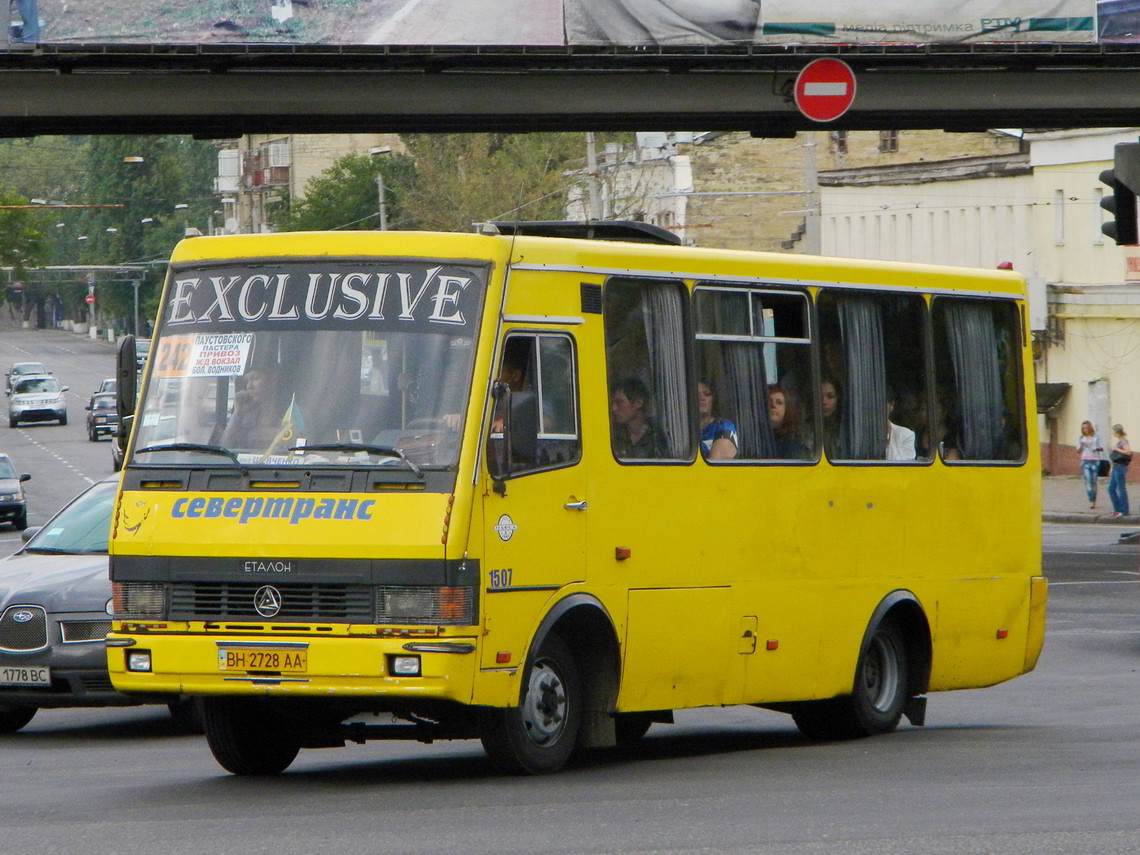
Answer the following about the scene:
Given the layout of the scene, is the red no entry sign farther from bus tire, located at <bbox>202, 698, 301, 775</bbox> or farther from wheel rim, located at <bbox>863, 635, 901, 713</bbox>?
bus tire, located at <bbox>202, 698, 301, 775</bbox>

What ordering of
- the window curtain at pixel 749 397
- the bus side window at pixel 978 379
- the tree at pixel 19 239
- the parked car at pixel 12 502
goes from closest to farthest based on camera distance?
the window curtain at pixel 749 397 < the bus side window at pixel 978 379 < the parked car at pixel 12 502 < the tree at pixel 19 239

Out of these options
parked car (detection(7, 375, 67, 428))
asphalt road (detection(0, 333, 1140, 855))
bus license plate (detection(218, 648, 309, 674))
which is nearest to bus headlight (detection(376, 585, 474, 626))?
bus license plate (detection(218, 648, 309, 674))

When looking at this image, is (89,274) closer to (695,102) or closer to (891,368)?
(695,102)

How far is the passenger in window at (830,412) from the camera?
12.5 m

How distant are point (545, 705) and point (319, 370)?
1.95m

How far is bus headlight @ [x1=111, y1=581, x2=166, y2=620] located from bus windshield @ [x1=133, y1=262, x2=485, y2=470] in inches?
24.0

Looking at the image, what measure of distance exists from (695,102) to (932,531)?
54.4 feet

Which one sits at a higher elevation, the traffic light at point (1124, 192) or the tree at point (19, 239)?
the tree at point (19, 239)

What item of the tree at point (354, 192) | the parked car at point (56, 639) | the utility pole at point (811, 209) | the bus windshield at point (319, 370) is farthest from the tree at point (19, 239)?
the bus windshield at point (319, 370)

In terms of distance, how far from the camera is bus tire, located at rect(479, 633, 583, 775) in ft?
33.6

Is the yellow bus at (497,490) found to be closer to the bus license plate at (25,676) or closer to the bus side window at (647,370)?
the bus side window at (647,370)

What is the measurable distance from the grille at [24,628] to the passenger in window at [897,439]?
5258mm

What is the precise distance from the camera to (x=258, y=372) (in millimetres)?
10383

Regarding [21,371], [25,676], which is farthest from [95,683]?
[21,371]
